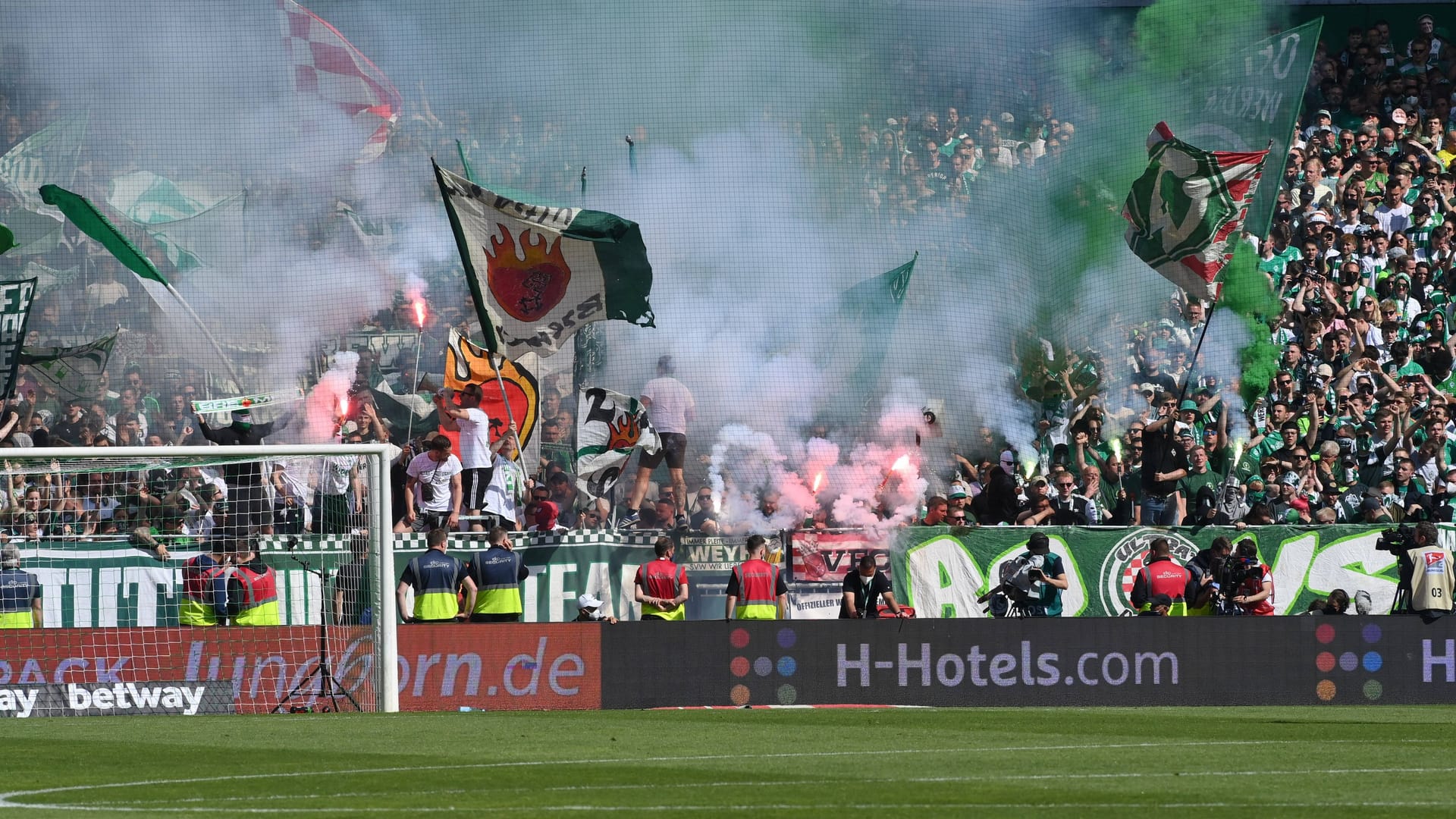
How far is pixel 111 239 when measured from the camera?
2138cm

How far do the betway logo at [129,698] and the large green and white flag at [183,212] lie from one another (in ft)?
34.2

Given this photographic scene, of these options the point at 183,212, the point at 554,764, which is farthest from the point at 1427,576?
the point at 183,212

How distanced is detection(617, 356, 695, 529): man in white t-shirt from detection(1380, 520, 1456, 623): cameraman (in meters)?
6.61

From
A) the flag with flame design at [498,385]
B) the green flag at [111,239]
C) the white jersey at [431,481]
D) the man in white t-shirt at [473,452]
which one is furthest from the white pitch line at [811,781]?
the green flag at [111,239]

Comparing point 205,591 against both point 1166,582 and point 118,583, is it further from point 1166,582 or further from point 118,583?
point 1166,582

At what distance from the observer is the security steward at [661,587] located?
1427 centimetres

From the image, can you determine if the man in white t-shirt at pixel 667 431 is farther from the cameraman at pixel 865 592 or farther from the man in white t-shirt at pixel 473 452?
the cameraman at pixel 865 592

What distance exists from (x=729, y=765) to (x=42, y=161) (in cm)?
1788

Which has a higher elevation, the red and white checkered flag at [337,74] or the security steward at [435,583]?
the red and white checkered flag at [337,74]

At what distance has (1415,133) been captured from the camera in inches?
893

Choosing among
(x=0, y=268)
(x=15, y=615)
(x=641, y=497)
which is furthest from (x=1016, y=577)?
(x=0, y=268)

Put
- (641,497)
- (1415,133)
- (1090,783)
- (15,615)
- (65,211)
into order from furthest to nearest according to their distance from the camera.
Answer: (1415,133), (65,211), (641,497), (15,615), (1090,783)

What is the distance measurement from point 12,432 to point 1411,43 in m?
17.2

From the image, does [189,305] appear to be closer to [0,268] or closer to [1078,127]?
[0,268]
